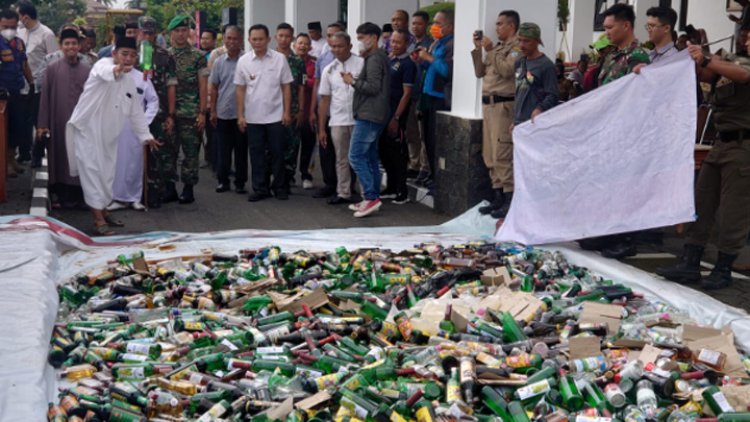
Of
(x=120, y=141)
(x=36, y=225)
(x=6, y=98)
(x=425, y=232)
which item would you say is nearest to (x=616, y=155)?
(x=425, y=232)

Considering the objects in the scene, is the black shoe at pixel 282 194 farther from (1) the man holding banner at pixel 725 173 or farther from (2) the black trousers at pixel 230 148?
(1) the man holding banner at pixel 725 173

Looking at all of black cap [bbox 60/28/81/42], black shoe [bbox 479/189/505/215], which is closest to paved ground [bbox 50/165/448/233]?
black shoe [bbox 479/189/505/215]

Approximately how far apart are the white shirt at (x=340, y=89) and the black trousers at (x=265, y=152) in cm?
75

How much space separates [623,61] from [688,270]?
195 centimetres

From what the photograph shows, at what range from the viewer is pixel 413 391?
16.6 ft

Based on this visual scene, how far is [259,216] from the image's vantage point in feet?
37.2

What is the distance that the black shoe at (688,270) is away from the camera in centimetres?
796

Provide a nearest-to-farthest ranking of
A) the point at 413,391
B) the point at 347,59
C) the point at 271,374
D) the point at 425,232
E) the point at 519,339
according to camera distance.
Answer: the point at 413,391 < the point at 271,374 < the point at 519,339 < the point at 425,232 < the point at 347,59

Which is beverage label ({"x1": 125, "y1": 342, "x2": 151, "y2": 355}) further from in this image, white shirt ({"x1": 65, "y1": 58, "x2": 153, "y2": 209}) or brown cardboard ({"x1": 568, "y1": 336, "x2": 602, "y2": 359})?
white shirt ({"x1": 65, "y1": 58, "x2": 153, "y2": 209})

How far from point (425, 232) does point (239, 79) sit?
3504mm

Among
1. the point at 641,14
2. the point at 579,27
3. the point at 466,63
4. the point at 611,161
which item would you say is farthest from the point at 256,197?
the point at 579,27

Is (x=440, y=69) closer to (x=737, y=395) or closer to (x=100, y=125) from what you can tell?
(x=100, y=125)

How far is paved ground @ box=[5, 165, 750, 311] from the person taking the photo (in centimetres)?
1047

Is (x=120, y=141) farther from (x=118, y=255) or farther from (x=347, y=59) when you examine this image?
(x=118, y=255)
